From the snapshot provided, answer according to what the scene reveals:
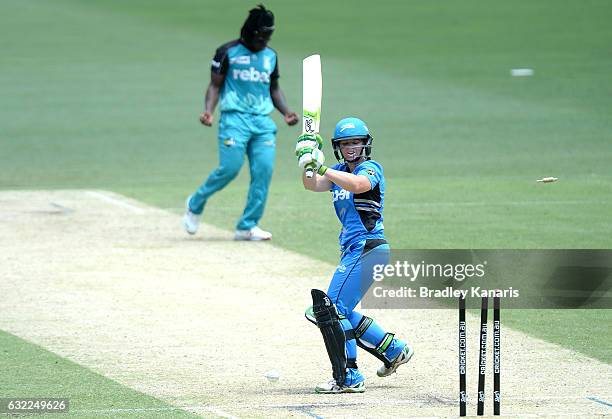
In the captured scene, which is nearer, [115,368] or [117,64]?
[115,368]

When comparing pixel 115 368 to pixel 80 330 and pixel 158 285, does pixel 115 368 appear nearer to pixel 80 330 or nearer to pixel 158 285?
pixel 80 330

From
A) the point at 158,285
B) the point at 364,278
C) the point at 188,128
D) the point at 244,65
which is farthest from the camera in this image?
the point at 188,128

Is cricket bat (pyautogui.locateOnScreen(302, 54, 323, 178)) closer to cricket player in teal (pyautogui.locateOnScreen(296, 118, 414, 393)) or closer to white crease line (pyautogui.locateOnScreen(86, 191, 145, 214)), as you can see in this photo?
cricket player in teal (pyautogui.locateOnScreen(296, 118, 414, 393))

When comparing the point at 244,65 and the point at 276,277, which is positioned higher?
the point at 244,65

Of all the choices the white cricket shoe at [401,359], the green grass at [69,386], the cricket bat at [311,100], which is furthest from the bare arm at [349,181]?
the green grass at [69,386]

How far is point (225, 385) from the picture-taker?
9.46 metres

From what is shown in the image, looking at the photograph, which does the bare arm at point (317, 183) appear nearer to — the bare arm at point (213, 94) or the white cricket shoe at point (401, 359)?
the white cricket shoe at point (401, 359)

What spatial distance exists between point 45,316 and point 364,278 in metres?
3.58

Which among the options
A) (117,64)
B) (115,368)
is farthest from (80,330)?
(117,64)

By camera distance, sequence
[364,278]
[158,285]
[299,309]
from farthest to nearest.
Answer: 1. [158,285]
2. [299,309]
3. [364,278]

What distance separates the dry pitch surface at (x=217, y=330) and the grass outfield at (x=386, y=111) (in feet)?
2.84

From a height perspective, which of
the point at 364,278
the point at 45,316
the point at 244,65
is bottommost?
the point at 45,316

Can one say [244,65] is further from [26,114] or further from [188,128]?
[26,114]

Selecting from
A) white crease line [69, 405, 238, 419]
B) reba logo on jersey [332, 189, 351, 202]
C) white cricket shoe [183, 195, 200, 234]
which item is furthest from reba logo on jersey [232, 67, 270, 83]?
white crease line [69, 405, 238, 419]
